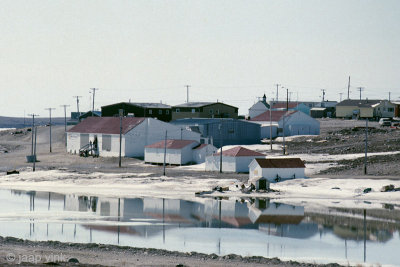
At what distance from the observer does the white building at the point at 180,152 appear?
8188 centimetres

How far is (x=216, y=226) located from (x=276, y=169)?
2096 centimetres

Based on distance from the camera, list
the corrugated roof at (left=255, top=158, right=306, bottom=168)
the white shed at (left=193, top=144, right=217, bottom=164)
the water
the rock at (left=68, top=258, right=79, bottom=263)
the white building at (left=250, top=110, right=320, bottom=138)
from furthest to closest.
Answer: the white building at (left=250, top=110, right=320, bottom=138)
the white shed at (left=193, top=144, right=217, bottom=164)
the corrugated roof at (left=255, top=158, right=306, bottom=168)
the water
the rock at (left=68, top=258, right=79, bottom=263)

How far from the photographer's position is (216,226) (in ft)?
148

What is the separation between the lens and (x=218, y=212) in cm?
5109

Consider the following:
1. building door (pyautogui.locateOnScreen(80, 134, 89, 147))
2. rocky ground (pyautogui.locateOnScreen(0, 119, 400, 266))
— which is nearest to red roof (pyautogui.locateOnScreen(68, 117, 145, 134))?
building door (pyautogui.locateOnScreen(80, 134, 89, 147))

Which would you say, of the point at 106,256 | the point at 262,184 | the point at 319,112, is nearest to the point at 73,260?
the point at 106,256

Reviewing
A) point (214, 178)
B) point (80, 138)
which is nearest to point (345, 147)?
point (214, 178)

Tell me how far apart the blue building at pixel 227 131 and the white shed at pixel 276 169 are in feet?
96.4

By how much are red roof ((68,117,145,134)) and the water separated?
33208mm

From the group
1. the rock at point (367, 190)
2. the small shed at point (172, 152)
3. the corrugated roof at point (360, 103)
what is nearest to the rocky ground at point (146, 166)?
the small shed at point (172, 152)

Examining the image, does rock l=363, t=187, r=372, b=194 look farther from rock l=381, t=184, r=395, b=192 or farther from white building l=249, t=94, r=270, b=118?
white building l=249, t=94, r=270, b=118

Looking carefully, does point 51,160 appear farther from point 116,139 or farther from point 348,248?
point 348,248

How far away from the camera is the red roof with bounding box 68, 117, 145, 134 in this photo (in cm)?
9190

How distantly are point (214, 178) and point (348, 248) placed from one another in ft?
103
